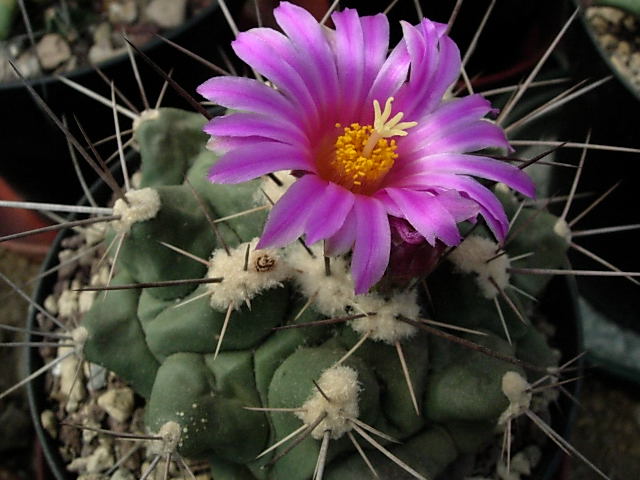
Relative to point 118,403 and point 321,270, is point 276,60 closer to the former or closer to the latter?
point 321,270

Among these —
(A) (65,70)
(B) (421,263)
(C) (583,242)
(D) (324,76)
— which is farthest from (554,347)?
(A) (65,70)

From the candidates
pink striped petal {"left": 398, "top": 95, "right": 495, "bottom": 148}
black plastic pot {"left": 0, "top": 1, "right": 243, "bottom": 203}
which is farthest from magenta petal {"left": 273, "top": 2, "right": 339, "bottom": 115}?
black plastic pot {"left": 0, "top": 1, "right": 243, "bottom": 203}

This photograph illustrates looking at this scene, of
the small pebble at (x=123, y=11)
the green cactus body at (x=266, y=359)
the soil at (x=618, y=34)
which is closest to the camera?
the green cactus body at (x=266, y=359)

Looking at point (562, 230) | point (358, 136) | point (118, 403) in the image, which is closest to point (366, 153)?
point (358, 136)

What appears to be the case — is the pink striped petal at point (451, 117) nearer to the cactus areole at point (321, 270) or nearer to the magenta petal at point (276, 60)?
the cactus areole at point (321, 270)

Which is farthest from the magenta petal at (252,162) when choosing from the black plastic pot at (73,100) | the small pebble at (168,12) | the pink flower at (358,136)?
the small pebble at (168,12)

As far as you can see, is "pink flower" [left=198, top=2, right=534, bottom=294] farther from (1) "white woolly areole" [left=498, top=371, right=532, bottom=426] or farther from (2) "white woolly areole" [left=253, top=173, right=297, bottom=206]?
(1) "white woolly areole" [left=498, top=371, right=532, bottom=426]
